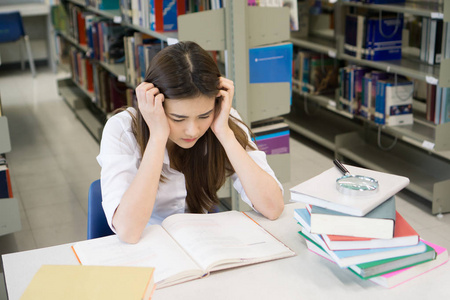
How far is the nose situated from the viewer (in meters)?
1.46

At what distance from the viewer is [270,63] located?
2.63 meters

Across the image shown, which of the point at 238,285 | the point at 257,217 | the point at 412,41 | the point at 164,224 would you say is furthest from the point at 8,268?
the point at 412,41

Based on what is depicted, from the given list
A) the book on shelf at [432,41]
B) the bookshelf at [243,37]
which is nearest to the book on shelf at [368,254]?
the bookshelf at [243,37]

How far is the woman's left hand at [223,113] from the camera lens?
1.54 metres

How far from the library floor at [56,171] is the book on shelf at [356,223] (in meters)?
0.91

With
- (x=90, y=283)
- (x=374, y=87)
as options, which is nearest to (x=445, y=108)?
(x=374, y=87)

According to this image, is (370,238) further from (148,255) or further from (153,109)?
(153,109)

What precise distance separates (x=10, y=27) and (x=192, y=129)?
19.5ft

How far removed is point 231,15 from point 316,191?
56.8 inches

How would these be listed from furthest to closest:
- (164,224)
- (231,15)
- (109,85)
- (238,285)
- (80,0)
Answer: (80,0) < (109,85) < (231,15) < (164,224) < (238,285)

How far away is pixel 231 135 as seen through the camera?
156cm

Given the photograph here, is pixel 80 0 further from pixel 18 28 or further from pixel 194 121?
pixel 194 121

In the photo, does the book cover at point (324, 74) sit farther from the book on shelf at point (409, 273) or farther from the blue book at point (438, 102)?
the book on shelf at point (409, 273)

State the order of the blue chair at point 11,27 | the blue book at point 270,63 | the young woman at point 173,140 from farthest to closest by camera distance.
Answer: the blue chair at point 11,27 → the blue book at point 270,63 → the young woman at point 173,140
